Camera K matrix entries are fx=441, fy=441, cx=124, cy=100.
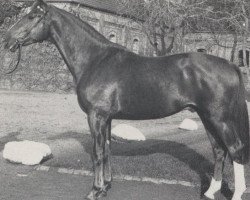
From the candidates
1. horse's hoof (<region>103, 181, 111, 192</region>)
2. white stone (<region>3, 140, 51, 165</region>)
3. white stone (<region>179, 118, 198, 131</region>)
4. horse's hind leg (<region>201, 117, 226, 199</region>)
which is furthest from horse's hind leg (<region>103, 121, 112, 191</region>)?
white stone (<region>179, 118, 198, 131</region>)

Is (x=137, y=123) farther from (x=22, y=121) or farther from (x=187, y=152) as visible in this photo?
(x=187, y=152)

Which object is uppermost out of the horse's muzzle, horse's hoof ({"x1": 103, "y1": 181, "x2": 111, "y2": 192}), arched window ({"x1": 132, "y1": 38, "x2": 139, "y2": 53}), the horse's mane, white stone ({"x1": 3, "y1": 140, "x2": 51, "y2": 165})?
the horse's mane

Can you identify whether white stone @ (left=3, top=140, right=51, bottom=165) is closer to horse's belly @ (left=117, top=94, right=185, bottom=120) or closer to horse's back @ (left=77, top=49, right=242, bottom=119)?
horse's back @ (left=77, top=49, right=242, bottom=119)

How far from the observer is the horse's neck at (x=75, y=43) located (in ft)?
20.9

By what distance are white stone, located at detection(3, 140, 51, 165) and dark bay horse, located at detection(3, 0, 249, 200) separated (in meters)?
2.10

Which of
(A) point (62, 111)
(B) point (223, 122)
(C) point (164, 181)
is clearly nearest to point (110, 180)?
(C) point (164, 181)

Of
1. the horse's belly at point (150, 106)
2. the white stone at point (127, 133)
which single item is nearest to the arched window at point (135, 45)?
the white stone at point (127, 133)

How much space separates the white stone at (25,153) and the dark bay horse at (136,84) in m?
2.10

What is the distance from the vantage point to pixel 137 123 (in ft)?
48.4

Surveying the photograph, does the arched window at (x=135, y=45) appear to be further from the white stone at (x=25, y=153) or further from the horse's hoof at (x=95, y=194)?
the horse's hoof at (x=95, y=194)

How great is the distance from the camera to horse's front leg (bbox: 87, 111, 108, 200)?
611 cm

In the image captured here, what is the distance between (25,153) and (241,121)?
408 centimetres

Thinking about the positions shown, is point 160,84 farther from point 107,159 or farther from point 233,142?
point 107,159

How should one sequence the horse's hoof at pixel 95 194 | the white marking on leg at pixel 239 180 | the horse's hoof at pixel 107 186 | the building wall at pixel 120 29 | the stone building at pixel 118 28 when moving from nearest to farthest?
the white marking on leg at pixel 239 180 → the horse's hoof at pixel 95 194 → the horse's hoof at pixel 107 186 → the stone building at pixel 118 28 → the building wall at pixel 120 29
